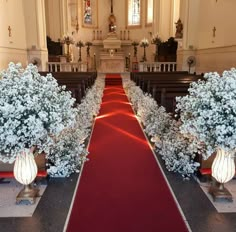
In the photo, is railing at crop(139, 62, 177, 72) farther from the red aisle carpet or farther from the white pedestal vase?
the white pedestal vase

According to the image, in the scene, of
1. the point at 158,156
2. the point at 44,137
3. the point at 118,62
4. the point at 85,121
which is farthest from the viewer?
the point at 118,62

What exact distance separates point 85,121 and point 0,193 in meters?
2.52

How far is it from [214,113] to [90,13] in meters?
20.3

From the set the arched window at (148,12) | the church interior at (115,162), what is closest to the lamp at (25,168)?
the church interior at (115,162)

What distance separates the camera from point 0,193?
2.96 meters

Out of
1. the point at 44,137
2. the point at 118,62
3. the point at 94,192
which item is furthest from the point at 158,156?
the point at 118,62

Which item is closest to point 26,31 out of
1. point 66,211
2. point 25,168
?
point 25,168

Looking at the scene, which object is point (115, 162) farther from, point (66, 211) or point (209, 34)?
point (209, 34)

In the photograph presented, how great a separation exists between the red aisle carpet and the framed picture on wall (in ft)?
57.7

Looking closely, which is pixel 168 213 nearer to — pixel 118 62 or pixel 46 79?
pixel 46 79

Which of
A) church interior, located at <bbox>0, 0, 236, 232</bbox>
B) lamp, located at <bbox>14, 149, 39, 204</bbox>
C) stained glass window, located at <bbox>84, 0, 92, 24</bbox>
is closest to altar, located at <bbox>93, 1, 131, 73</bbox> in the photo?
stained glass window, located at <bbox>84, 0, 92, 24</bbox>

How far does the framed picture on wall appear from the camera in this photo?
20.8m

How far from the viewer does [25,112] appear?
8.09ft

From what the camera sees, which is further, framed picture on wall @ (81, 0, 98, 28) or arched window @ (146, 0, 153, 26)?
framed picture on wall @ (81, 0, 98, 28)
